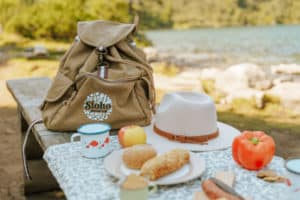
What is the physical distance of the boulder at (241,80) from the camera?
273 inches

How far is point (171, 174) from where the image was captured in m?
1.25

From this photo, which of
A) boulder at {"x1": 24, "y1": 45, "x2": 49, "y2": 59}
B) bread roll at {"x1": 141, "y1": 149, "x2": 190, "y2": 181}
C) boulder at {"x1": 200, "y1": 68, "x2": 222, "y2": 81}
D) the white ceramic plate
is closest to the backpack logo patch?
the white ceramic plate

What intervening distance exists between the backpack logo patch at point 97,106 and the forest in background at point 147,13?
28.6 feet

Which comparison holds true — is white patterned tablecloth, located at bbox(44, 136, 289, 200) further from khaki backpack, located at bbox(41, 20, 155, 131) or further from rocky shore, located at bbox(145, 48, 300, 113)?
rocky shore, located at bbox(145, 48, 300, 113)

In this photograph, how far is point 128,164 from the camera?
4.21 feet

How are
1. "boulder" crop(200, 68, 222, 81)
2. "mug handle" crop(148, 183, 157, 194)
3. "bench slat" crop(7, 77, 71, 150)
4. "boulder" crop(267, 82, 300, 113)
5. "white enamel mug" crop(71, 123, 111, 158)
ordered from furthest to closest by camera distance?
1. "boulder" crop(200, 68, 222, 81)
2. "boulder" crop(267, 82, 300, 113)
3. "bench slat" crop(7, 77, 71, 150)
4. "white enamel mug" crop(71, 123, 111, 158)
5. "mug handle" crop(148, 183, 157, 194)

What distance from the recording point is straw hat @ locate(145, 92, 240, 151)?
1.54 m

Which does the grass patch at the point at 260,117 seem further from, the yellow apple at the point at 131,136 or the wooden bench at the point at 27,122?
the yellow apple at the point at 131,136

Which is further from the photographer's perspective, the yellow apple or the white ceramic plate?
the yellow apple

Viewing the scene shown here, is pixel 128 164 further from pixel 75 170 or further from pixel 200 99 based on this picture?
pixel 200 99

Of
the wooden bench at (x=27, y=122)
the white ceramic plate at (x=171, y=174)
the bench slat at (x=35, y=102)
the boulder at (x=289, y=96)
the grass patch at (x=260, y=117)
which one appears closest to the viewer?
the white ceramic plate at (x=171, y=174)

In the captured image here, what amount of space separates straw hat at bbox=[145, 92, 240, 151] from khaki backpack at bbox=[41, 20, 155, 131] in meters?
0.17

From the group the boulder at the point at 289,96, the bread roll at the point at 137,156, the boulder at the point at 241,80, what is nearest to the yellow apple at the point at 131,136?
the bread roll at the point at 137,156

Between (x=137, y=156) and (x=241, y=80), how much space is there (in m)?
6.01
